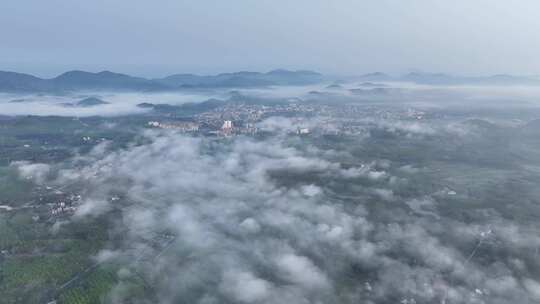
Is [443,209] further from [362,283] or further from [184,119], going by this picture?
[184,119]

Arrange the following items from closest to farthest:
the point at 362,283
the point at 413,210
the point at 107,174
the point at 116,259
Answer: the point at 362,283, the point at 116,259, the point at 413,210, the point at 107,174

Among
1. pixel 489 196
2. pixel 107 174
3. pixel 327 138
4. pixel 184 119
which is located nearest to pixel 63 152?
pixel 107 174

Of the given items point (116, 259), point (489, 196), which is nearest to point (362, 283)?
point (116, 259)

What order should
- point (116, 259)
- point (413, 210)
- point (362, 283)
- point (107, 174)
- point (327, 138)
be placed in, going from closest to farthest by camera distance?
Answer: point (362, 283) → point (116, 259) → point (413, 210) → point (107, 174) → point (327, 138)

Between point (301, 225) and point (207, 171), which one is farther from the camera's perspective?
point (207, 171)

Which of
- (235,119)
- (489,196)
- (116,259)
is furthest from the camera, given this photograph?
(235,119)

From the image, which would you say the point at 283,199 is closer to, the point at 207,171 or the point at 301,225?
the point at 301,225

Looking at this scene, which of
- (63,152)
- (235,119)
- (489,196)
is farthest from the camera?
(235,119)

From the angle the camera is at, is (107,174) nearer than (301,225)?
No
